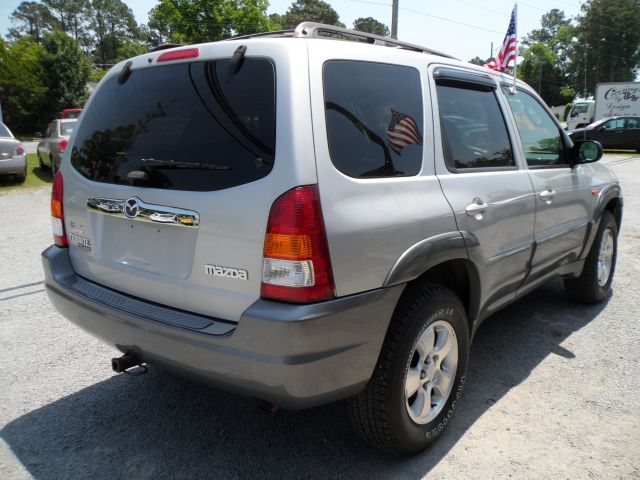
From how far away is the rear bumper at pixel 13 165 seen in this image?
11.7 m

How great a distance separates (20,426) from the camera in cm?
269

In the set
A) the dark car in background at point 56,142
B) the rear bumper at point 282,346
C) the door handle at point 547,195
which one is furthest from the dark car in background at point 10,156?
the door handle at point 547,195

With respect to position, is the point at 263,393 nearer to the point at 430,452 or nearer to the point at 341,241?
the point at 341,241

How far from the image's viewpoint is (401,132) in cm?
236

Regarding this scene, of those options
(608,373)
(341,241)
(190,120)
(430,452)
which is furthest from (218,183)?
(608,373)

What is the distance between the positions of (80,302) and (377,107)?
5.54ft

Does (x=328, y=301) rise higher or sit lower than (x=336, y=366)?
higher

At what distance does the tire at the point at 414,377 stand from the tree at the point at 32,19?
10670 centimetres

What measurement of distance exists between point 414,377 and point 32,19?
110 metres

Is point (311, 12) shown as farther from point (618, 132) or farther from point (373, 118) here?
point (373, 118)

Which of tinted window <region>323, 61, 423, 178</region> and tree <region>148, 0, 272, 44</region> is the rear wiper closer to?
tinted window <region>323, 61, 423, 178</region>

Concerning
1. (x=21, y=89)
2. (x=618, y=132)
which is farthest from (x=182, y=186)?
(x=21, y=89)

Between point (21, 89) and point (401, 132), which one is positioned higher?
point (21, 89)

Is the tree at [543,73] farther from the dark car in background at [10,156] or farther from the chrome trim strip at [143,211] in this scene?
the chrome trim strip at [143,211]
